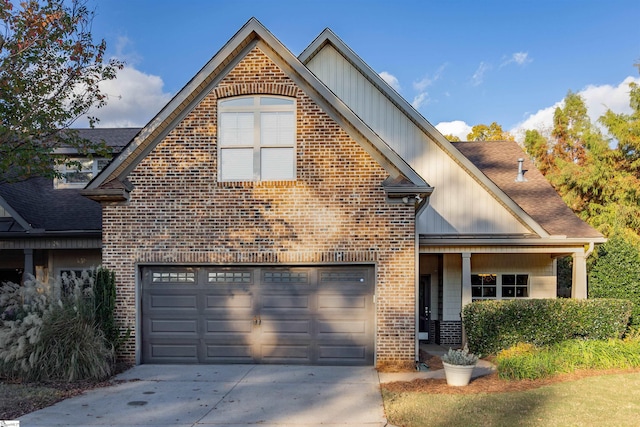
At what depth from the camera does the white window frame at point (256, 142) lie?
9797 millimetres

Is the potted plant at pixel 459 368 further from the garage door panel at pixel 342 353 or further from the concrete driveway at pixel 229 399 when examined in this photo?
the garage door panel at pixel 342 353

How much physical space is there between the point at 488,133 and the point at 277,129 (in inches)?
1087

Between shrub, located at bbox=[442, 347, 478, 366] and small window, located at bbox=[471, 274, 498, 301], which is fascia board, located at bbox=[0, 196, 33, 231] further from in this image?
small window, located at bbox=[471, 274, 498, 301]

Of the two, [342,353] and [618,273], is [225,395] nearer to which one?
[342,353]

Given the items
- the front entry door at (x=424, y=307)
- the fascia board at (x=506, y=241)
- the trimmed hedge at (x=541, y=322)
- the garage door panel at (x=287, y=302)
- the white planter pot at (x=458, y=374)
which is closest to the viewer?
the white planter pot at (x=458, y=374)

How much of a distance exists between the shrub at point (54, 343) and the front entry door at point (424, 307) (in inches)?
339

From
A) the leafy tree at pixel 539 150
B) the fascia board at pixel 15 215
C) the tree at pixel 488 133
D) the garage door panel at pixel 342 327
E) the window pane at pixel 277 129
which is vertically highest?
the tree at pixel 488 133

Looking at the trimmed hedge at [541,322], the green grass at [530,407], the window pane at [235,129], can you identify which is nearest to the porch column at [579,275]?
the trimmed hedge at [541,322]

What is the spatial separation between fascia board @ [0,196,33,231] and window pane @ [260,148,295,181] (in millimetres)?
6925

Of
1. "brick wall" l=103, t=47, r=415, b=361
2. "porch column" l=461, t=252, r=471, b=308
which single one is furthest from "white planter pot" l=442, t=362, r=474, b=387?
"porch column" l=461, t=252, r=471, b=308

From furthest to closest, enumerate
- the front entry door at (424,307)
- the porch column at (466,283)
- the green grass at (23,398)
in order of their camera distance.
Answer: the front entry door at (424,307) → the porch column at (466,283) → the green grass at (23,398)

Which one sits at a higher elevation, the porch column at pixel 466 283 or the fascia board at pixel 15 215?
the fascia board at pixel 15 215

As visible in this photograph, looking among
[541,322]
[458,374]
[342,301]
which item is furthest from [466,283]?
[458,374]

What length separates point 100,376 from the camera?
860 cm
